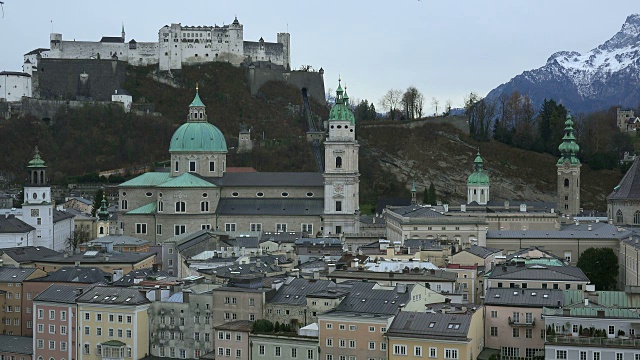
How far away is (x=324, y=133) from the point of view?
12250 cm

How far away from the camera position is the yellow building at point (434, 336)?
137ft

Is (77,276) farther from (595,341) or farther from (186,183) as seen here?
(595,341)

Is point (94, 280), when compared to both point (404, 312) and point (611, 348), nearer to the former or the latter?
point (404, 312)

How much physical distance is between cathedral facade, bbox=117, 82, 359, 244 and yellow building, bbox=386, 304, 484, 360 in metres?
39.7

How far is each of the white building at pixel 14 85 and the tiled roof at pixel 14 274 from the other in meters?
70.9

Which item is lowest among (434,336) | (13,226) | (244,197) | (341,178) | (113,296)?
(434,336)

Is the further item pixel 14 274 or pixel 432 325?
pixel 14 274

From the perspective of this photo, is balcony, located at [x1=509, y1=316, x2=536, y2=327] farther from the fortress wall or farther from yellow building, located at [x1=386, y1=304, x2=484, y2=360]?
the fortress wall

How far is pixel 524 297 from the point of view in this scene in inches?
1821

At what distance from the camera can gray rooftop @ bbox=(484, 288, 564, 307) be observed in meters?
45.5

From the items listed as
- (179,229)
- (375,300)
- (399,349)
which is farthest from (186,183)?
(399,349)

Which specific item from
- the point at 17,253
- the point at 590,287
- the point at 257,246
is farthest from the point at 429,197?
the point at 590,287

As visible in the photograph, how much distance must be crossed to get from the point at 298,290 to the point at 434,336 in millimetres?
9731

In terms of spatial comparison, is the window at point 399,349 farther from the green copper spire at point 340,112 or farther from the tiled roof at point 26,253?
the green copper spire at point 340,112
